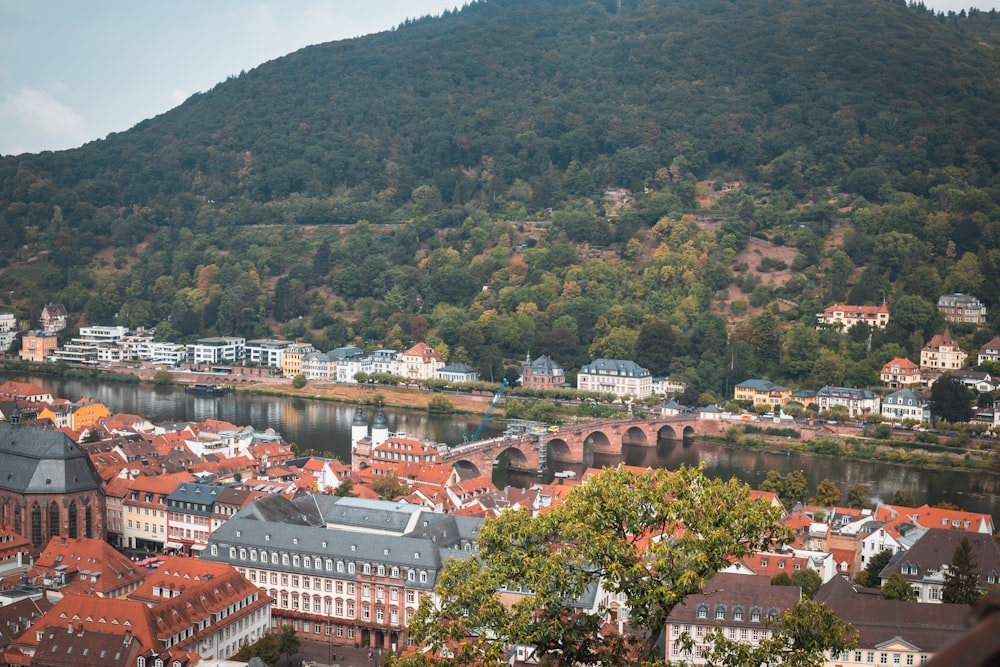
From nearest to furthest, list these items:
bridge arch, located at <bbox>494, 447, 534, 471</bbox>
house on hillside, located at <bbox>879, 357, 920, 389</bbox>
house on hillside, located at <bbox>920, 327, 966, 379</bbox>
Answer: bridge arch, located at <bbox>494, 447, 534, 471</bbox> → house on hillside, located at <bbox>879, 357, 920, 389</bbox> → house on hillside, located at <bbox>920, 327, 966, 379</bbox>

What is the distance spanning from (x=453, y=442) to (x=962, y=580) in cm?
3806

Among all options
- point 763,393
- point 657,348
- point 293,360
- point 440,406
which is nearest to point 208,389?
point 293,360

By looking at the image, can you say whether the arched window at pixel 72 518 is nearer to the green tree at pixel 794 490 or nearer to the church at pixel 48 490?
the church at pixel 48 490

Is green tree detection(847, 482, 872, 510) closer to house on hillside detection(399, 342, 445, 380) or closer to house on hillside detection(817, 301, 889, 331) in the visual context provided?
house on hillside detection(817, 301, 889, 331)

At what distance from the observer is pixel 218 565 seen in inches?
1206

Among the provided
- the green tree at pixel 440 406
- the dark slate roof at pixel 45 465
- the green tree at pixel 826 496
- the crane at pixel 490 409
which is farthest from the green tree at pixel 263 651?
the green tree at pixel 440 406

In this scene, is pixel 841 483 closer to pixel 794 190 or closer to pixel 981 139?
pixel 794 190

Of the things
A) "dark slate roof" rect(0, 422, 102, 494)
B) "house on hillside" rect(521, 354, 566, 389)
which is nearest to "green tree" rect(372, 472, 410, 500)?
"dark slate roof" rect(0, 422, 102, 494)

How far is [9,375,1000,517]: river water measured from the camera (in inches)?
2169

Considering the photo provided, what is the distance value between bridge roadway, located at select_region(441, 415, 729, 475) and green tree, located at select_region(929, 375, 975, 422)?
1199 cm

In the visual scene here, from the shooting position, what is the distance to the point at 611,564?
1302 cm

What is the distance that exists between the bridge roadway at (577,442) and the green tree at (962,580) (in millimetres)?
26545

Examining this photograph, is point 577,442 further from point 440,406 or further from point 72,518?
point 72,518

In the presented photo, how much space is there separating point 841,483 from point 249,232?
8166 centimetres
